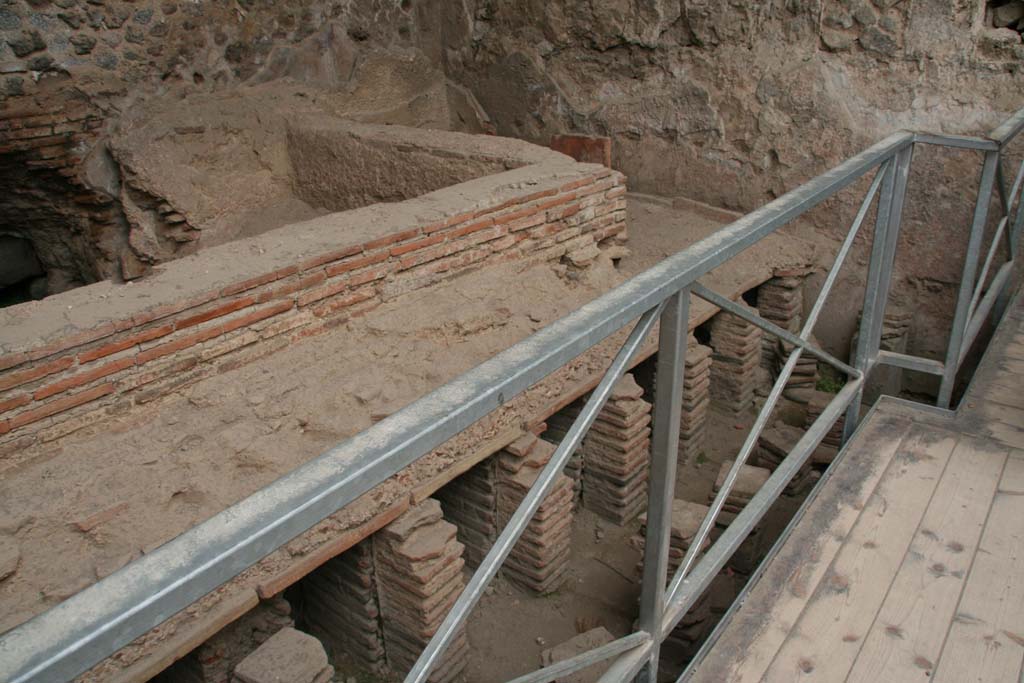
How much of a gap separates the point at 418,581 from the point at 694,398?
243 cm

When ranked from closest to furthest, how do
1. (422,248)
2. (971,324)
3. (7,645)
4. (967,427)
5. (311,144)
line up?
(7,645) → (967,427) → (971,324) → (422,248) → (311,144)

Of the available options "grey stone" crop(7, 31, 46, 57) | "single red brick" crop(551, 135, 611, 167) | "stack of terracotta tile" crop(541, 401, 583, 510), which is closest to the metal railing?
"stack of terracotta tile" crop(541, 401, 583, 510)

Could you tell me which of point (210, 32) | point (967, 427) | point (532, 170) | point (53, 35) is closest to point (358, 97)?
point (210, 32)

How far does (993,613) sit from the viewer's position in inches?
69.7

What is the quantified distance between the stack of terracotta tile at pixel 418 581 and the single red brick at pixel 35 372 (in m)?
1.33

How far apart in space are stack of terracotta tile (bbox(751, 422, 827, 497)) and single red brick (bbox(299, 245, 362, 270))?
8.78ft

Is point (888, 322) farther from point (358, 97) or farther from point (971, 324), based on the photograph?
point (358, 97)

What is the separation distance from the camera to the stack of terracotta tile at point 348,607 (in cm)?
354

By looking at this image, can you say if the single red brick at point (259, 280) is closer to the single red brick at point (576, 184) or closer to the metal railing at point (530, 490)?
the single red brick at point (576, 184)

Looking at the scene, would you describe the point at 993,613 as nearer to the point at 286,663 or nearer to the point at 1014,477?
A: the point at 1014,477

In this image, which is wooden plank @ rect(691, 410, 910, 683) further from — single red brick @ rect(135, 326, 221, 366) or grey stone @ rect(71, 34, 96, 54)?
grey stone @ rect(71, 34, 96, 54)

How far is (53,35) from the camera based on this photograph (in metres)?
5.57

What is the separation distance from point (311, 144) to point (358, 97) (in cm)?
139

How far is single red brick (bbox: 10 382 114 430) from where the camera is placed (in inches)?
117
